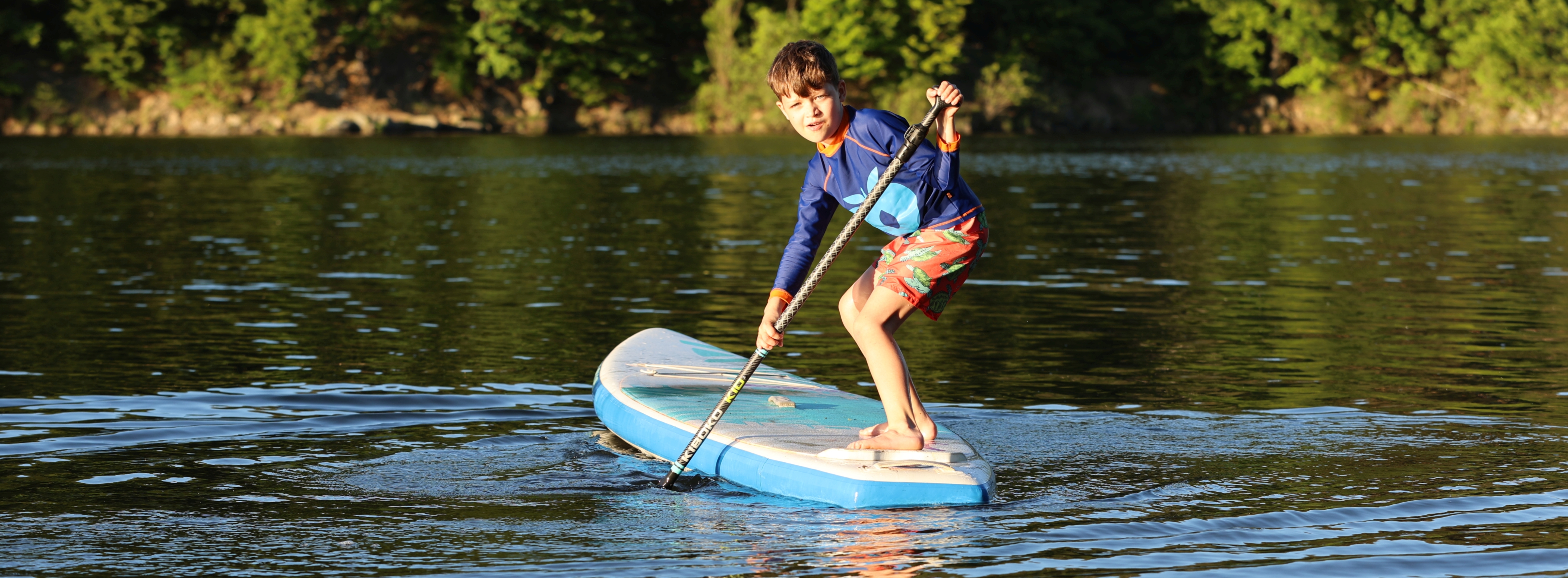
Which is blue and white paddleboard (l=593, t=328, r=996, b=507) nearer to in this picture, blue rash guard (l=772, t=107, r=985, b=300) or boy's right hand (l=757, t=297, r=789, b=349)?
boy's right hand (l=757, t=297, r=789, b=349)

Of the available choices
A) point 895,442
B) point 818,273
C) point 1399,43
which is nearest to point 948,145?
point 818,273

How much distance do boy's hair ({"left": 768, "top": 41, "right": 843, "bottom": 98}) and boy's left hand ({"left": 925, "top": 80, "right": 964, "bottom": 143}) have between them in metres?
0.41

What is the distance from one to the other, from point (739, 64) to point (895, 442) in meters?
56.6

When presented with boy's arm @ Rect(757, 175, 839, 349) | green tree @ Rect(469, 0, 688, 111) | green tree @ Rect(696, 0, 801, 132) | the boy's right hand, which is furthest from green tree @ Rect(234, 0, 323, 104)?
the boy's right hand

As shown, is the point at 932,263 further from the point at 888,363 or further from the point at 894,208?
the point at 888,363

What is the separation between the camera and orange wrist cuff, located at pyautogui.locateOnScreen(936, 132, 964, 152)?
5840 millimetres

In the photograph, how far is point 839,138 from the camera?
20.2 ft

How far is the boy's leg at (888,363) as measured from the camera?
6.11m

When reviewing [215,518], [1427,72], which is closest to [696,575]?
[215,518]

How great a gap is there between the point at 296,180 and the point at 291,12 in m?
32.2

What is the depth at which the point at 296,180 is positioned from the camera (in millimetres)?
30875

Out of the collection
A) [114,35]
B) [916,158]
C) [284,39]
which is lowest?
[114,35]

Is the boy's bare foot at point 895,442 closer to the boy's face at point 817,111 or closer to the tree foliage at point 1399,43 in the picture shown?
the boy's face at point 817,111

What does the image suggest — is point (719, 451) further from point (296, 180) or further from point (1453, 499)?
point (296, 180)
